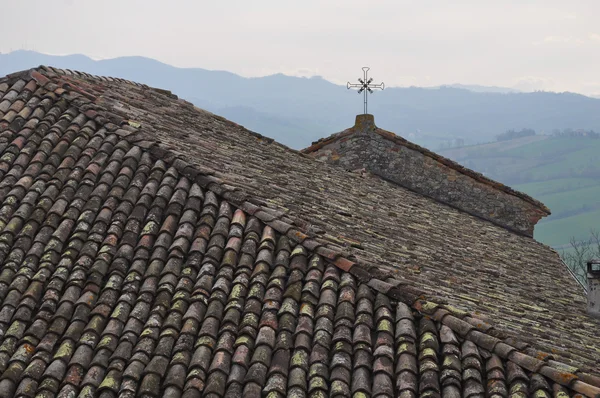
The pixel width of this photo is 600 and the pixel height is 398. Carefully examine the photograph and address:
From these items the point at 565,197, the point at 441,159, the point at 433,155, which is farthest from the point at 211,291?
the point at 565,197

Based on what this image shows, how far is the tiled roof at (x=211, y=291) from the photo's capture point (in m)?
5.91

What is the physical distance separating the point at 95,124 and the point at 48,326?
407 cm

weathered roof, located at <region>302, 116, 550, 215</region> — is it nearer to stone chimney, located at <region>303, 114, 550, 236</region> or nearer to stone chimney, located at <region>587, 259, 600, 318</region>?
stone chimney, located at <region>303, 114, 550, 236</region>

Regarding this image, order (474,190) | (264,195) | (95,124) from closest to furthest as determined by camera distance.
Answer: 1. (264,195)
2. (95,124)
3. (474,190)

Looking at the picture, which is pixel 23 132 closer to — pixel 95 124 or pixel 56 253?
pixel 95 124

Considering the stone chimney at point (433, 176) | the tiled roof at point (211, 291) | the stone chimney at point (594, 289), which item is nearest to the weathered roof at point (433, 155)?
the stone chimney at point (433, 176)

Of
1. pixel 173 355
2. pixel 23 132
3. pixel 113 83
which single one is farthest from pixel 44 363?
pixel 113 83

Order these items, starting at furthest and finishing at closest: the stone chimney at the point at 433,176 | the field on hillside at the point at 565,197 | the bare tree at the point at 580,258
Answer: the field on hillside at the point at 565,197, the bare tree at the point at 580,258, the stone chimney at the point at 433,176

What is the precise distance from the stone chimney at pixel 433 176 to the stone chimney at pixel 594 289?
6.91m

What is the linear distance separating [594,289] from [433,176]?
7.28m

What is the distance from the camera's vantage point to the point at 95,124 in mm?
9891

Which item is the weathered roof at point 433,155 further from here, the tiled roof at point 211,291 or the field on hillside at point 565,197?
the field on hillside at point 565,197

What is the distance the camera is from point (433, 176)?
61.3ft

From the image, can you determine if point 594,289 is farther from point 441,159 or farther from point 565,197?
point 565,197
